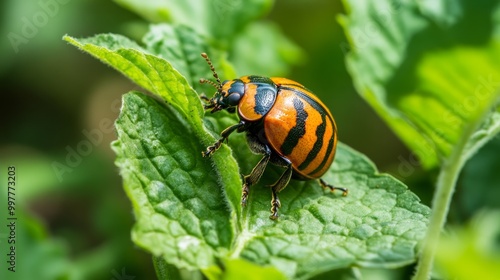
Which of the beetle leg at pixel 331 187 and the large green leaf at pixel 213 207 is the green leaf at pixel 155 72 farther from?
the beetle leg at pixel 331 187

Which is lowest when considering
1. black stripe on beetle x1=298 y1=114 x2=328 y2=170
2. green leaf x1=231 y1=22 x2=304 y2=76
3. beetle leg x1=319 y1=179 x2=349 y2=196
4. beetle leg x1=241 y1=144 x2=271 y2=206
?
beetle leg x1=241 y1=144 x2=271 y2=206

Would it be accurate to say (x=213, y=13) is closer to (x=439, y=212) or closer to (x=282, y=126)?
(x=282, y=126)

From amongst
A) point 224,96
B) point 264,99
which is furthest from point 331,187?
point 224,96

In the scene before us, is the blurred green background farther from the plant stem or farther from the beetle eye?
the plant stem

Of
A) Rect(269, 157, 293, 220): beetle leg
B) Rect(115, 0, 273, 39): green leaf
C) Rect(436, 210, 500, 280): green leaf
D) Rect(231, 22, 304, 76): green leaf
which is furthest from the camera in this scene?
Rect(231, 22, 304, 76): green leaf

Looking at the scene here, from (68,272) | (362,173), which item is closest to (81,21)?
(68,272)

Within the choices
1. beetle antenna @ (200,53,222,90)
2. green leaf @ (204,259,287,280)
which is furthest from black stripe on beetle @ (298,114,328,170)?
green leaf @ (204,259,287,280)

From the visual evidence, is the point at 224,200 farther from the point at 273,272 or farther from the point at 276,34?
the point at 276,34
